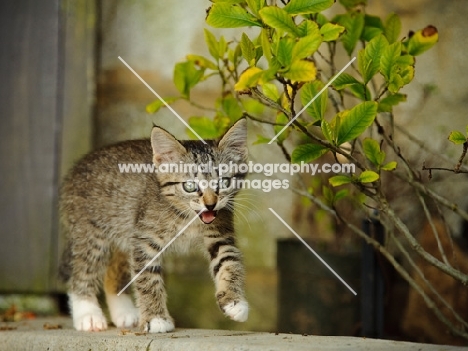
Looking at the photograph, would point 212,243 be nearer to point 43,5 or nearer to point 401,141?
point 401,141

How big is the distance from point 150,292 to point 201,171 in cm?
40

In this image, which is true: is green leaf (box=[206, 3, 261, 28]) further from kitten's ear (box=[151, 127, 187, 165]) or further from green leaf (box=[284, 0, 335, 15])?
kitten's ear (box=[151, 127, 187, 165])

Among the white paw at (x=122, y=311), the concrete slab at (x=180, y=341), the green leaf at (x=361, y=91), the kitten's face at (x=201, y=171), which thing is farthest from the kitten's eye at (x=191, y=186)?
the white paw at (x=122, y=311)

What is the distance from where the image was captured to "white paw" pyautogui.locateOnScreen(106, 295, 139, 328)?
2498mm

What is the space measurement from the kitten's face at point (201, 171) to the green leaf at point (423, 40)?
556 millimetres

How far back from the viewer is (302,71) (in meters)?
1.76

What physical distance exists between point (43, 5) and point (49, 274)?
3.72 ft

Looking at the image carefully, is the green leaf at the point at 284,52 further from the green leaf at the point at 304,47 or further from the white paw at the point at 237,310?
the white paw at the point at 237,310

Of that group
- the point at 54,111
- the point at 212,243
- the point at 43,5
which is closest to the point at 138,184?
the point at 212,243

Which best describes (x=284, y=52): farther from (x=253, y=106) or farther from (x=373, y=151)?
(x=253, y=106)

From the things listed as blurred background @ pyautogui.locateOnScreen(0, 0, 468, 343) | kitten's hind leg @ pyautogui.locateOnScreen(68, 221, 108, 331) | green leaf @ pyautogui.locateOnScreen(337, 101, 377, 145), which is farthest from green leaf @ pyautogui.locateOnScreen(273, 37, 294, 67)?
blurred background @ pyautogui.locateOnScreen(0, 0, 468, 343)

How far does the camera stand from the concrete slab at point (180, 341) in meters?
1.82

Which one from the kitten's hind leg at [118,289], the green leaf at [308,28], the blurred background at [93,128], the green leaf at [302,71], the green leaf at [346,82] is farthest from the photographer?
the blurred background at [93,128]

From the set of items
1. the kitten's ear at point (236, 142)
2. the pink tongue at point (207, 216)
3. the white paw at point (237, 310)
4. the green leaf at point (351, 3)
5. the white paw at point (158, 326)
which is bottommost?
the white paw at point (158, 326)
